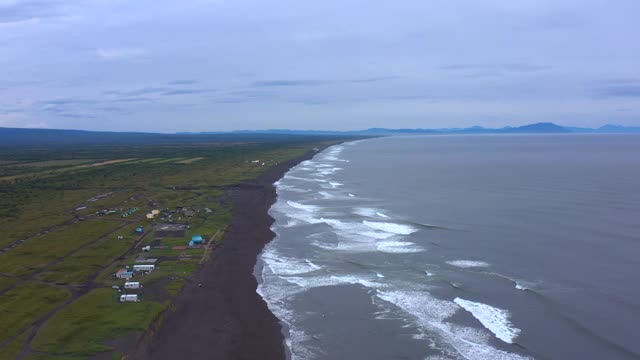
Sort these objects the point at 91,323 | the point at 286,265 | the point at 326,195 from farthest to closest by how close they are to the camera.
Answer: the point at 326,195 < the point at 286,265 < the point at 91,323

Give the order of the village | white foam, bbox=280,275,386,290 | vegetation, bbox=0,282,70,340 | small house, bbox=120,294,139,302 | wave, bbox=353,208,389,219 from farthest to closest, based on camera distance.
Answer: wave, bbox=353,208,389,219 → white foam, bbox=280,275,386,290 → the village → small house, bbox=120,294,139,302 → vegetation, bbox=0,282,70,340

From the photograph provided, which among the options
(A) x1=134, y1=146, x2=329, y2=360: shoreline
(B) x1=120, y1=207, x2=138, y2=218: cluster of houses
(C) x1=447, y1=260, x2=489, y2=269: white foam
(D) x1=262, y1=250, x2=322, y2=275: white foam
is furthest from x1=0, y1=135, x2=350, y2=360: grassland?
(C) x1=447, y1=260, x2=489, y2=269: white foam

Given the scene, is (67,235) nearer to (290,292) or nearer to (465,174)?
(290,292)

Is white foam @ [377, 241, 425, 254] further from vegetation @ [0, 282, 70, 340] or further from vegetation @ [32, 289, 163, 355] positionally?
vegetation @ [0, 282, 70, 340]

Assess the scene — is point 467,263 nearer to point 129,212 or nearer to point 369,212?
point 369,212

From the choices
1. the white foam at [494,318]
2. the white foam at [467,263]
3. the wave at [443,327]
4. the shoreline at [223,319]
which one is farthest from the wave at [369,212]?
the white foam at [494,318]

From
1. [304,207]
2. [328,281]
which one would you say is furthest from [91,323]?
[304,207]
